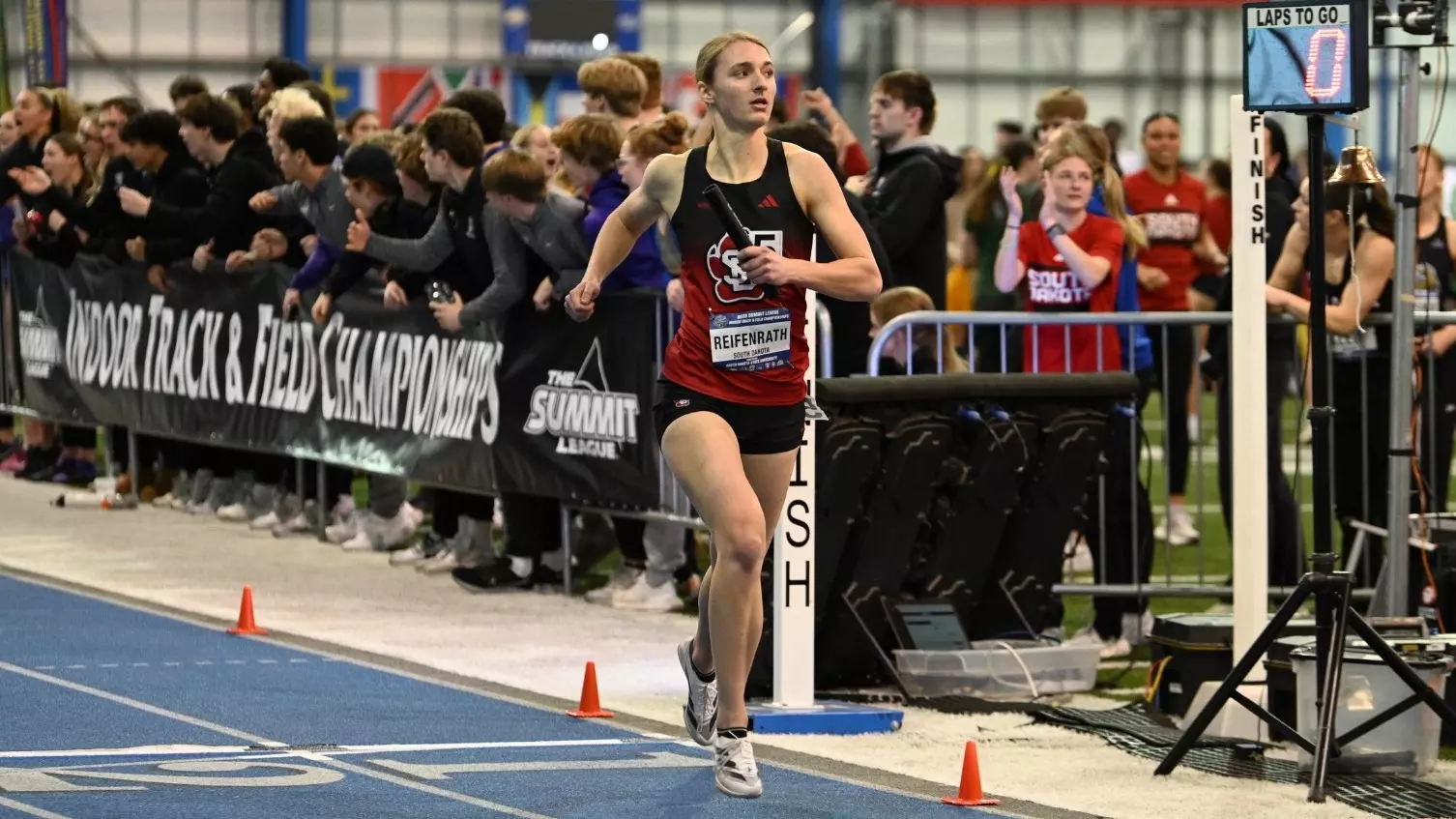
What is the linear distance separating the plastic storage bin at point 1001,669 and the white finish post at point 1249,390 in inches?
40.2

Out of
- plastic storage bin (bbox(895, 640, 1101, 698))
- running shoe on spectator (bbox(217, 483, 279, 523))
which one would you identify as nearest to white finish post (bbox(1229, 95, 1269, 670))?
plastic storage bin (bbox(895, 640, 1101, 698))

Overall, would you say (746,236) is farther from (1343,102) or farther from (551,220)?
(551,220)

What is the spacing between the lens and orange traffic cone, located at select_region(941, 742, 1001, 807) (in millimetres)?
7625

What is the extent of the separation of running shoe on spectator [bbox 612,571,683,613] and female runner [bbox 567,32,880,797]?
13.0ft

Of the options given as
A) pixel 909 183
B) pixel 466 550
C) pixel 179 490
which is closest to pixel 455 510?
pixel 466 550

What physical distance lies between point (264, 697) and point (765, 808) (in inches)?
97.9

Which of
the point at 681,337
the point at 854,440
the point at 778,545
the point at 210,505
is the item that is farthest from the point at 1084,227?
the point at 210,505

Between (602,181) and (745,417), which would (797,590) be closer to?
(745,417)

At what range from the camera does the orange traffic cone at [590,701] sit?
9039 millimetres

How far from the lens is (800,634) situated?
898 centimetres

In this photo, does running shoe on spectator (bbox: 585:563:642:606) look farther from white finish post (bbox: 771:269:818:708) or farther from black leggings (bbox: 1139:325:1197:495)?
white finish post (bbox: 771:269:818:708)

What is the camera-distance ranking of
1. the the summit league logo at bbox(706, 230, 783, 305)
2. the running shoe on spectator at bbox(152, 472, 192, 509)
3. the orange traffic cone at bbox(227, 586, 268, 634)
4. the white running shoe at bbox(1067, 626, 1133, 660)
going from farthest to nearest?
the running shoe on spectator at bbox(152, 472, 192, 509)
the orange traffic cone at bbox(227, 586, 268, 634)
the white running shoe at bbox(1067, 626, 1133, 660)
the the summit league logo at bbox(706, 230, 783, 305)

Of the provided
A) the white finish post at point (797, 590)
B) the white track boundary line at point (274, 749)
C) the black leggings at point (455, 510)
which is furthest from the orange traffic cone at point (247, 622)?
the white finish post at point (797, 590)

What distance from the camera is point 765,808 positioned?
7426 mm
